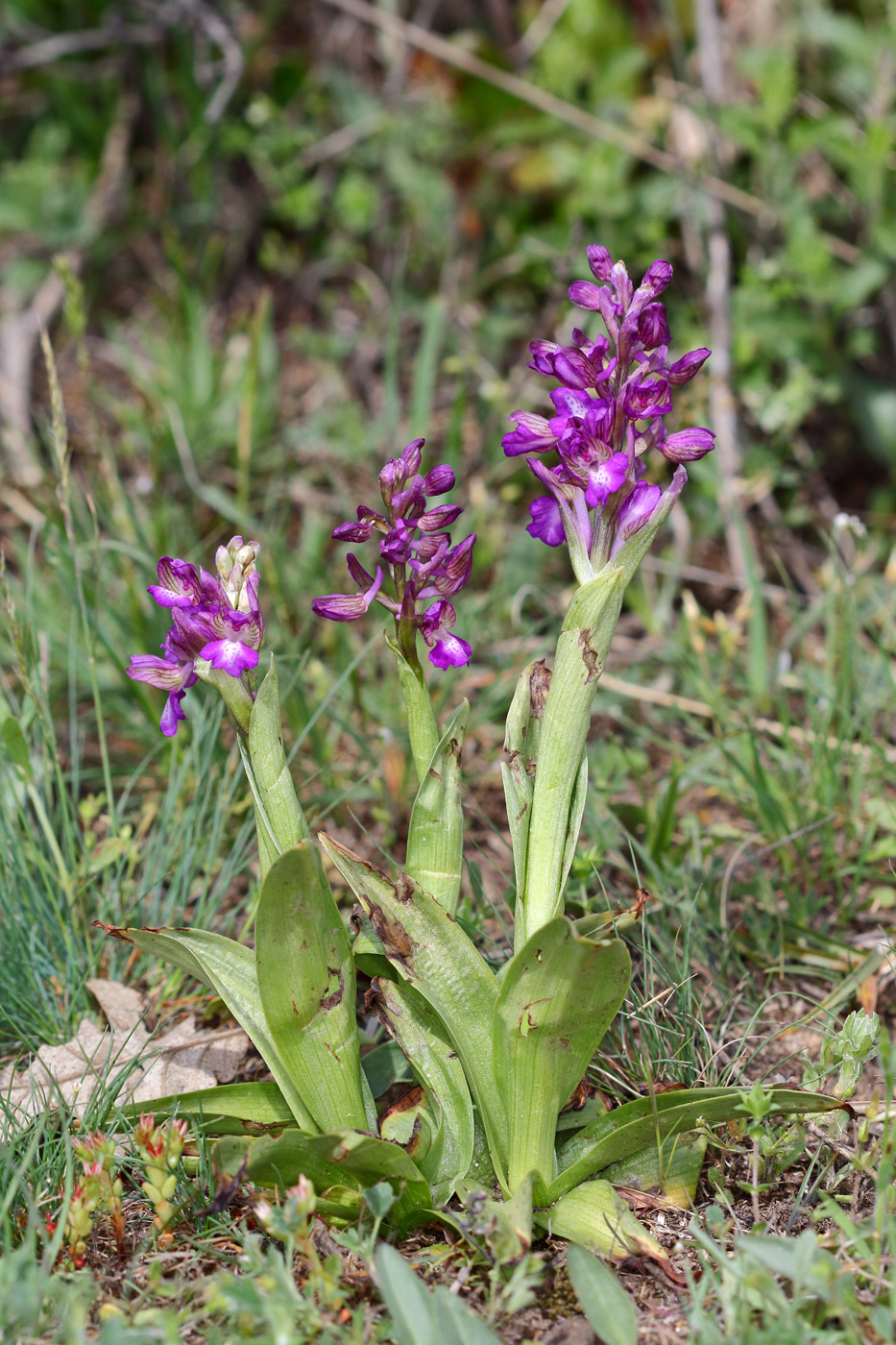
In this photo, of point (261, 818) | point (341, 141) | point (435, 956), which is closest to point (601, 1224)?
point (435, 956)

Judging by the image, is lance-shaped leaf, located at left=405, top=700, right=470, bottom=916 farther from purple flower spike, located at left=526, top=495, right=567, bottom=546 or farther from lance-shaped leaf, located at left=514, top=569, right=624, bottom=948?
purple flower spike, located at left=526, top=495, right=567, bottom=546

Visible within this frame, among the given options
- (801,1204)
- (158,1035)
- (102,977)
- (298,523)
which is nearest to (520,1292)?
(801,1204)

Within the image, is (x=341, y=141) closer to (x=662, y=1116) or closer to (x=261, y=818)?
(x=261, y=818)

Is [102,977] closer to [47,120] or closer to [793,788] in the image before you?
[793,788]

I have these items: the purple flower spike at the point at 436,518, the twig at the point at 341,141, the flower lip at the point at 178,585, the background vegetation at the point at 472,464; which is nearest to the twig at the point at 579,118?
the background vegetation at the point at 472,464

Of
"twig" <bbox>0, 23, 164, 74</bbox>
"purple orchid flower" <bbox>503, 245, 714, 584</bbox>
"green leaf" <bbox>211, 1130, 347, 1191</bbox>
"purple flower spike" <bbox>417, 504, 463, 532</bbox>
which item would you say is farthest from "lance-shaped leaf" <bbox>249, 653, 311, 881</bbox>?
"twig" <bbox>0, 23, 164, 74</bbox>

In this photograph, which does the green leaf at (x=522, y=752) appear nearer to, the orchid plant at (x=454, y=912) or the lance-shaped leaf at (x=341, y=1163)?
the orchid plant at (x=454, y=912)
